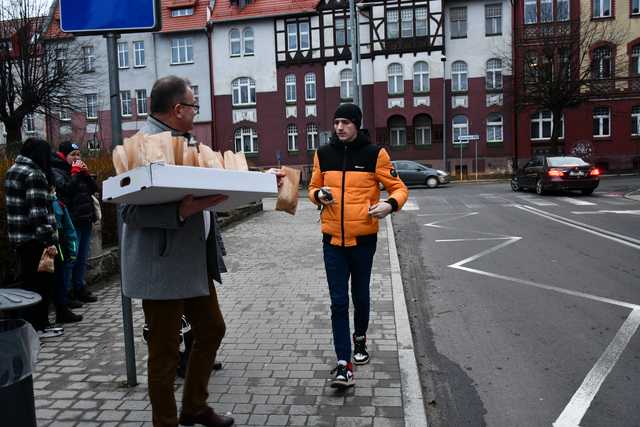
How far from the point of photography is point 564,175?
21.9m

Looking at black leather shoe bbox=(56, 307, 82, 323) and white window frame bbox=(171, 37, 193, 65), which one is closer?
black leather shoe bbox=(56, 307, 82, 323)

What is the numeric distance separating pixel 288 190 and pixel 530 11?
4100 cm

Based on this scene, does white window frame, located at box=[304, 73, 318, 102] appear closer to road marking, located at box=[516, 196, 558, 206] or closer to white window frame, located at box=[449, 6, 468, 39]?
white window frame, located at box=[449, 6, 468, 39]

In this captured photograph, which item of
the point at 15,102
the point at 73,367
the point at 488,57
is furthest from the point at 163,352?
the point at 488,57

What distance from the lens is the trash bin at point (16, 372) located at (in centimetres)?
258

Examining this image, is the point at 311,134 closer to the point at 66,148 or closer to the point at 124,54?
the point at 124,54

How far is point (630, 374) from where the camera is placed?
456 centimetres

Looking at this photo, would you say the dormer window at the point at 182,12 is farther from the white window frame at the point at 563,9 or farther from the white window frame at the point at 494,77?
the white window frame at the point at 563,9

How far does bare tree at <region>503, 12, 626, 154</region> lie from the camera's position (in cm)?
3619

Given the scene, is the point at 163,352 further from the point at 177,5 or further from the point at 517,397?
the point at 177,5

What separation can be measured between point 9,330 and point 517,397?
3.33 meters

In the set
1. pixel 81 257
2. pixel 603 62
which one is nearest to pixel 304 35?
pixel 603 62

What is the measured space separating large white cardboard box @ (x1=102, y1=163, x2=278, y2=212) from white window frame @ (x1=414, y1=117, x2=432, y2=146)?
39.3 m

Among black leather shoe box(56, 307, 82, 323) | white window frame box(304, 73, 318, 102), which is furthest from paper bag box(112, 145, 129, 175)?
white window frame box(304, 73, 318, 102)
